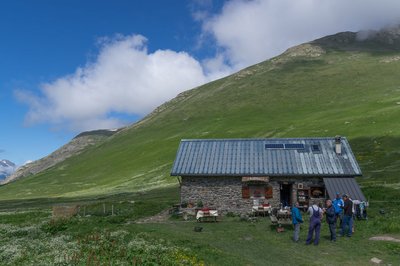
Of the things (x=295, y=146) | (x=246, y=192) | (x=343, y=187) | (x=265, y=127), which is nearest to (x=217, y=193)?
(x=246, y=192)

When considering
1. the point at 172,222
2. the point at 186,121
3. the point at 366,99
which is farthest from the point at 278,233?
the point at 186,121

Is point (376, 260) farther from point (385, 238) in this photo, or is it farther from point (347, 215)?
point (347, 215)

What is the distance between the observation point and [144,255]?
20719 mm

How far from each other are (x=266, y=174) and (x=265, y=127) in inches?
3457

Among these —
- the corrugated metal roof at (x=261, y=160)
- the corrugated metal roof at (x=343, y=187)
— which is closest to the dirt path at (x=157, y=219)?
the corrugated metal roof at (x=261, y=160)

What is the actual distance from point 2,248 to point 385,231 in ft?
83.5

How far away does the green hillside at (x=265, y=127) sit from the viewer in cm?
8964

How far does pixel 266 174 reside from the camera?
142 ft

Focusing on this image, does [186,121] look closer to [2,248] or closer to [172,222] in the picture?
[172,222]

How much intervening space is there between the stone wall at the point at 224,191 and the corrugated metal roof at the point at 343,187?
2.25 metres

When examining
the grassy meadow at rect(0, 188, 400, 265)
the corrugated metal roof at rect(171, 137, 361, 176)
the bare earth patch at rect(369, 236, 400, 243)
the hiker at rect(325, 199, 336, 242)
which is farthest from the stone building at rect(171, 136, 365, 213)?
the hiker at rect(325, 199, 336, 242)

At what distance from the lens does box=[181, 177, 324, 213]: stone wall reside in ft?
143

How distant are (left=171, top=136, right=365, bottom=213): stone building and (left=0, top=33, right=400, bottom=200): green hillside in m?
11.4

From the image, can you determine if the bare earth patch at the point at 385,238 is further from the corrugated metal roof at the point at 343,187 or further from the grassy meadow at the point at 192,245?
the corrugated metal roof at the point at 343,187
